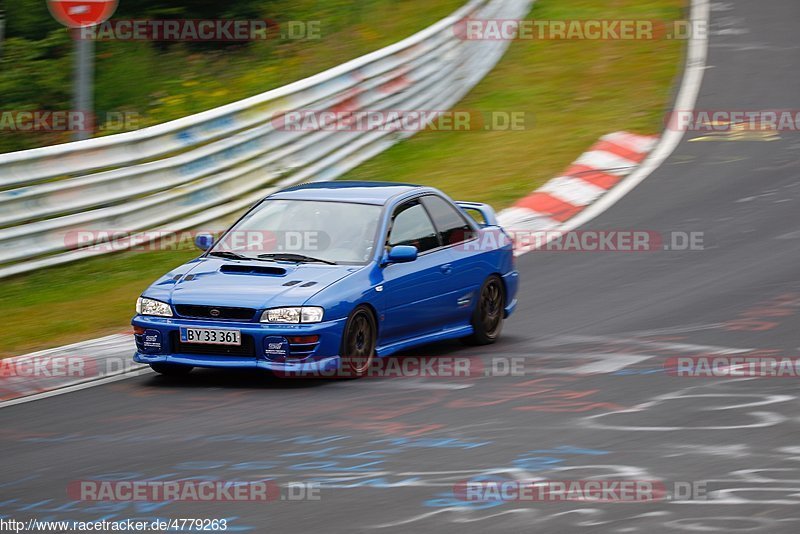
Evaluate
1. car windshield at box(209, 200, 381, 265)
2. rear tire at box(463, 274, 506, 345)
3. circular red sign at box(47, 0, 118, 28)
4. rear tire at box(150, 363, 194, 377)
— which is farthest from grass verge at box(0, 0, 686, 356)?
rear tire at box(463, 274, 506, 345)

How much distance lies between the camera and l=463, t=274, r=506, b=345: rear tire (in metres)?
11.3

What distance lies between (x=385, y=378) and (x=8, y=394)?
8.91ft

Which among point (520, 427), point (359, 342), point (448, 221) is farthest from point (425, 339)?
point (520, 427)

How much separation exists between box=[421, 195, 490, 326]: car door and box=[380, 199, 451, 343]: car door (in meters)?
0.07

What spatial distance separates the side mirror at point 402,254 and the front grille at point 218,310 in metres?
1.27

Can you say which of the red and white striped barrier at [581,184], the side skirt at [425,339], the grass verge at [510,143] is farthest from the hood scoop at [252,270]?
the red and white striped barrier at [581,184]

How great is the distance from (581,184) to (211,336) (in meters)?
8.71

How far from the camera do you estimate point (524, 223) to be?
51.4ft

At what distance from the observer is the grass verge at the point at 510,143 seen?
12.1 metres

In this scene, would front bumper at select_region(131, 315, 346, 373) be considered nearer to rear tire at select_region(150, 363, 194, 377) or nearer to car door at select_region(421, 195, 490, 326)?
Answer: rear tire at select_region(150, 363, 194, 377)

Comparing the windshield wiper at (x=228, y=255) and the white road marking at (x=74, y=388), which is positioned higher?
the windshield wiper at (x=228, y=255)

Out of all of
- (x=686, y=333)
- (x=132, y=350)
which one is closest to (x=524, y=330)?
(x=686, y=333)

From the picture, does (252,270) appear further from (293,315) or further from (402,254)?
(402,254)

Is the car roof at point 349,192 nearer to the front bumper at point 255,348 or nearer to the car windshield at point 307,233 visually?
the car windshield at point 307,233
